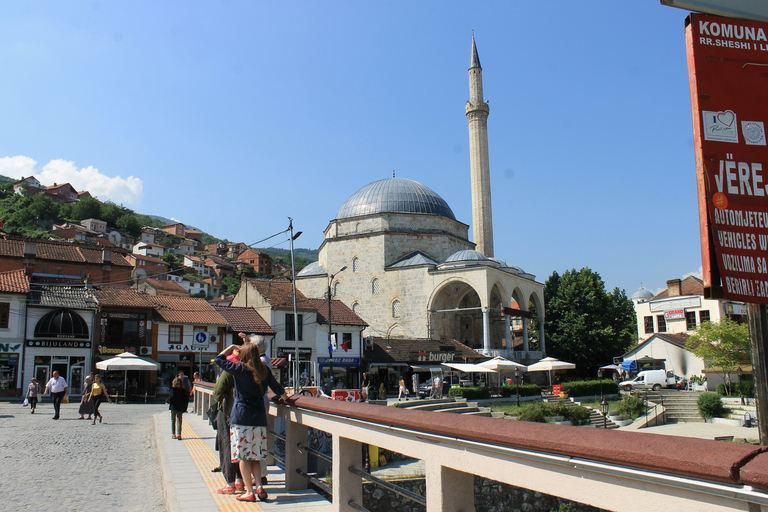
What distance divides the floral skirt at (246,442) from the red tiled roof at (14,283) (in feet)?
78.5

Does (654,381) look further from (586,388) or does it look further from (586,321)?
(586,321)

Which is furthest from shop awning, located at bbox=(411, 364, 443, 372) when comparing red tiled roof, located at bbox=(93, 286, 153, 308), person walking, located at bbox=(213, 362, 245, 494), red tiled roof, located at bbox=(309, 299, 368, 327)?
person walking, located at bbox=(213, 362, 245, 494)

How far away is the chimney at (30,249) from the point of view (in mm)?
36803

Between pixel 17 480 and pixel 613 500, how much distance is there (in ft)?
24.3

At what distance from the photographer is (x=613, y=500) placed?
2035 millimetres

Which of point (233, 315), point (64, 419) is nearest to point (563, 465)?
point (64, 419)

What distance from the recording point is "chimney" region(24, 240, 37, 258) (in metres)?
36.8

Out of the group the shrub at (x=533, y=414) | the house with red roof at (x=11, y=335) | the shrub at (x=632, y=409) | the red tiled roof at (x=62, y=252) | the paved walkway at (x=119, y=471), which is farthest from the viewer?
the red tiled roof at (x=62, y=252)

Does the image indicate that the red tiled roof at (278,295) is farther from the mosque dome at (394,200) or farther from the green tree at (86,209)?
the green tree at (86,209)

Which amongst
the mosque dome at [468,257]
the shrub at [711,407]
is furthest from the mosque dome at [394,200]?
the shrub at [711,407]

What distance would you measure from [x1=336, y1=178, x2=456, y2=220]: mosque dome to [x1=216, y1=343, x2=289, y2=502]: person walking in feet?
126

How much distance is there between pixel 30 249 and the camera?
122ft

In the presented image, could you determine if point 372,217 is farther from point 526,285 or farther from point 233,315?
point 233,315

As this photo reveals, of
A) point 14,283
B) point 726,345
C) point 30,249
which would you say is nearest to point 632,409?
point 726,345
